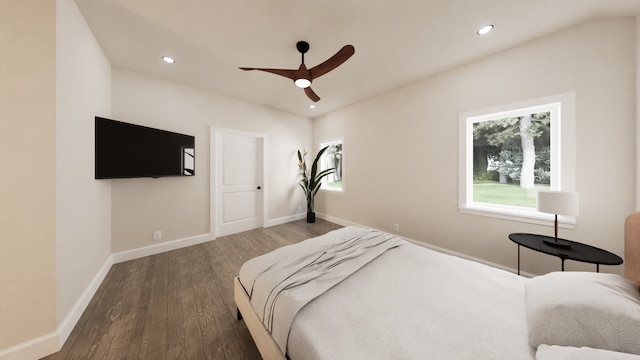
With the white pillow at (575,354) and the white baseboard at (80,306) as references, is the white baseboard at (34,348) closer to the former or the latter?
the white baseboard at (80,306)

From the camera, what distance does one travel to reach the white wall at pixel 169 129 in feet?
8.81

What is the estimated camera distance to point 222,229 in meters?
3.69

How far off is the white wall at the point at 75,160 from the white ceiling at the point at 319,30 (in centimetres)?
32

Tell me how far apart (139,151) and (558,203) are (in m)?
4.51

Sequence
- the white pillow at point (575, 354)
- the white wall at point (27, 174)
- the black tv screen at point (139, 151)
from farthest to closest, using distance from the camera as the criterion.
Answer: the black tv screen at point (139, 151), the white wall at point (27, 174), the white pillow at point (575, 354)

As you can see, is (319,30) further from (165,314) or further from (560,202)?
(165,314)

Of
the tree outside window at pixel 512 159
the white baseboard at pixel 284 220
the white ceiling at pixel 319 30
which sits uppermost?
the white ceiling at pixel 319 30

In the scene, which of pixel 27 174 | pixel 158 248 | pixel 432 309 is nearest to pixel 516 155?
pixel 432 309

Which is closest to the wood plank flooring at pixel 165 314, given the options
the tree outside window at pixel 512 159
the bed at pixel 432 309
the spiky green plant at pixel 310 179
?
the bed at pixel 432 309

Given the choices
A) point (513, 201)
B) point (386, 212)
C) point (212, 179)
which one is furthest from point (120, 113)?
point (513, 201)

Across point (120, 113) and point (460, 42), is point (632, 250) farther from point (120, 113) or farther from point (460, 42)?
point (120, 113)

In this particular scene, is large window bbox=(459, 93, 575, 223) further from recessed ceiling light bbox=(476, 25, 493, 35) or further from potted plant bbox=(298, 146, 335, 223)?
potted plant bbox=(298, 146, 335, 223)

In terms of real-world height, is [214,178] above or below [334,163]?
below

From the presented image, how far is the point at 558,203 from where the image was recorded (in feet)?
5.60
